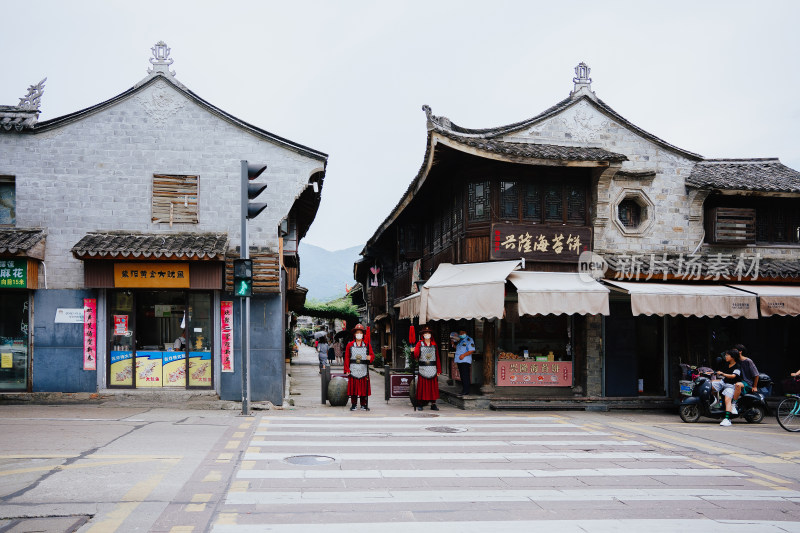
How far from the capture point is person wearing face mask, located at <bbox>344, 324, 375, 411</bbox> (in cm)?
1445

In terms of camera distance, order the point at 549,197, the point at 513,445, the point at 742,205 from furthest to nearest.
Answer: the point at 742,205 → the point at 549,197 → the point at 513,445

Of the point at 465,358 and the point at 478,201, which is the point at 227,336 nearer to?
the point at 465,358

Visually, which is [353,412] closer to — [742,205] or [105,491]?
[105,491]

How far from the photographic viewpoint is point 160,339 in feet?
47.7

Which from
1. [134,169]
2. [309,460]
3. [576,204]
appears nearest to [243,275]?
[134,169]

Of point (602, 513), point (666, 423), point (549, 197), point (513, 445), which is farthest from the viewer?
point (549, 197)

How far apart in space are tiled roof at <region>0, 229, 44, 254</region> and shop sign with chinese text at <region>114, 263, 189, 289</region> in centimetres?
172

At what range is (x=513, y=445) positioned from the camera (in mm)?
10164

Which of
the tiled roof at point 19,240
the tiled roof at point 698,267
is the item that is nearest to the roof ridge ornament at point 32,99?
the tiled roof at point 19,240

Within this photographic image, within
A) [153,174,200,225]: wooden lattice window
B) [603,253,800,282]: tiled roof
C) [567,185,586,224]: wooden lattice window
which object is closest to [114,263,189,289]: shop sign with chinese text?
[153,174,200,225]: wooden lattice window

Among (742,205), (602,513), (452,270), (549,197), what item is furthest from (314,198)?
(602,513)

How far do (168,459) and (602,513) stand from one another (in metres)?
5.47

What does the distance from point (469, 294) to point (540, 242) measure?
2697 mm

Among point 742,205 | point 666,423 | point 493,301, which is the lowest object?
point 666,423
